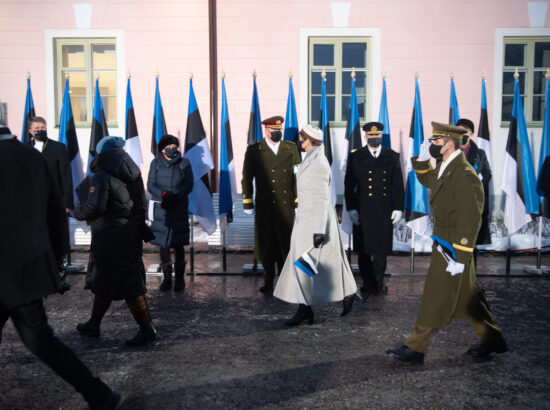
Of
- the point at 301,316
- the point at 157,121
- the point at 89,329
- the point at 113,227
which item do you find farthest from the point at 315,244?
the point at 157,121

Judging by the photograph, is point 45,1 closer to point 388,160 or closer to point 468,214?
point 388,160

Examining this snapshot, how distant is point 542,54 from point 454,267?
7156 millimetres

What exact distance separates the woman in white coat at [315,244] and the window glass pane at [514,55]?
597cm

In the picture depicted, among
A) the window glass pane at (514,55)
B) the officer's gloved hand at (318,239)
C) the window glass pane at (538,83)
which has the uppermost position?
the window glass pane at (514,55)

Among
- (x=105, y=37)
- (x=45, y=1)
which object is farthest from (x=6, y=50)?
(x=105, y=37)

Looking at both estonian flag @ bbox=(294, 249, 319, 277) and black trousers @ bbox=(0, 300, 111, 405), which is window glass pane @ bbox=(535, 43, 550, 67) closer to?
estonian flag @ bbox=(294, 249, 319, 277)

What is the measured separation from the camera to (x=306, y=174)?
5.18 metres

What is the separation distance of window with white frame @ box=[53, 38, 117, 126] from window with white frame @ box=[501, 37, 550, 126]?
673 cm

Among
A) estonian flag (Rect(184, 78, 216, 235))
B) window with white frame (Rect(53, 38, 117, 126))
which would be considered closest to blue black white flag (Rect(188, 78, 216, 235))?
estonian flag (Rect(184, 78, 216, 235))

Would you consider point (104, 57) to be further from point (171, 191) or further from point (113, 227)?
point (113, 227)

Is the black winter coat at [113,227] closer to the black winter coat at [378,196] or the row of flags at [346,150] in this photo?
the black winter coat at [378,196]

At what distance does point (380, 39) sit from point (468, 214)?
6.19 metres

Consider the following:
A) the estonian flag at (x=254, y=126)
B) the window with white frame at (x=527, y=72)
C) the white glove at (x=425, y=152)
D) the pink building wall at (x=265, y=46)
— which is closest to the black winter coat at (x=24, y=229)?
the estonian flag at (x=254, y=126)

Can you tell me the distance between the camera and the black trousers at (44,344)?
10.3ft
